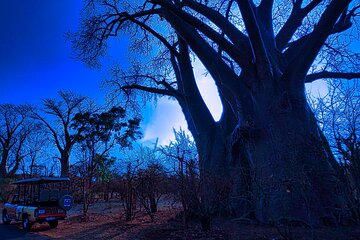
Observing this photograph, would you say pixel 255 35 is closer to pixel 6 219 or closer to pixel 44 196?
pixel 44 196

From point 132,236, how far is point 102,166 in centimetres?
1706

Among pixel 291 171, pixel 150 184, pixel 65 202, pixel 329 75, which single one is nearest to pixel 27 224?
→ pixel 65 202

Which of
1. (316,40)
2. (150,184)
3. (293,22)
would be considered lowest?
(150,184)

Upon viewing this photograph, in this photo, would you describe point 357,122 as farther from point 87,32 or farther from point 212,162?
point 87,32

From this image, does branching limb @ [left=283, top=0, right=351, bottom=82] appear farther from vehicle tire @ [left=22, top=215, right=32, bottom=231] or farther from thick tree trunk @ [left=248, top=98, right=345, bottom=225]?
vehicle tire @ [left=22, top=215, right=32, bottom=231]

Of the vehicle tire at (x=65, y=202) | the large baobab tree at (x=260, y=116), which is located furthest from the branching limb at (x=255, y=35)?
the vehicle tire at (x=65, y=202)

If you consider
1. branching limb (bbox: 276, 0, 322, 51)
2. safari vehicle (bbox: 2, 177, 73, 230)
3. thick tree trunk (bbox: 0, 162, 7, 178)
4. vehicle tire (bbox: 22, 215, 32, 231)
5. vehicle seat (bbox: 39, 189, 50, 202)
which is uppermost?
branching limb (bbox: 276, 0, 322, 51)

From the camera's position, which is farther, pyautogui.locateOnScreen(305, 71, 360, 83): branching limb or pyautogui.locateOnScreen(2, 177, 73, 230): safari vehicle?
pyautogui.locateOnScreen(305, 71, 360, 83): branching limb

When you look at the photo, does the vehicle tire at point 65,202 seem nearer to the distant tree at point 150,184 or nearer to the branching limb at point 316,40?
the distant tree at point 150,184

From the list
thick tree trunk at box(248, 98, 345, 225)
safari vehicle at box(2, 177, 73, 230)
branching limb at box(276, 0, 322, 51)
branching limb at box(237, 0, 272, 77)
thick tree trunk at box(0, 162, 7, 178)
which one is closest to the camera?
thick tree trunk at box(248, 98, 345, 225)

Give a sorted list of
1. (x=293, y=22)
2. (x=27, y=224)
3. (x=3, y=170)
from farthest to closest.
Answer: (x=3, y=170)
(x=293, y=22)
(x=27, y=224)

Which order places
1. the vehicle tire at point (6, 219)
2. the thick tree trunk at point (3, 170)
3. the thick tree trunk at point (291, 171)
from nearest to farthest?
the thick tree trunk at point (291, 171), the vehicle tire at point (6, 219), the thick tree trunk at point (3, 170)

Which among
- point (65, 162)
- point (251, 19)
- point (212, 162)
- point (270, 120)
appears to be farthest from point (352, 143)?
point (65, 162)

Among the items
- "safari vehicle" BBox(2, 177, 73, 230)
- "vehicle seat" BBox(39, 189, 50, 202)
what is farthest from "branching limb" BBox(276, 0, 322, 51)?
"vehicle seat" BBox(39, 189, 50, 202)
